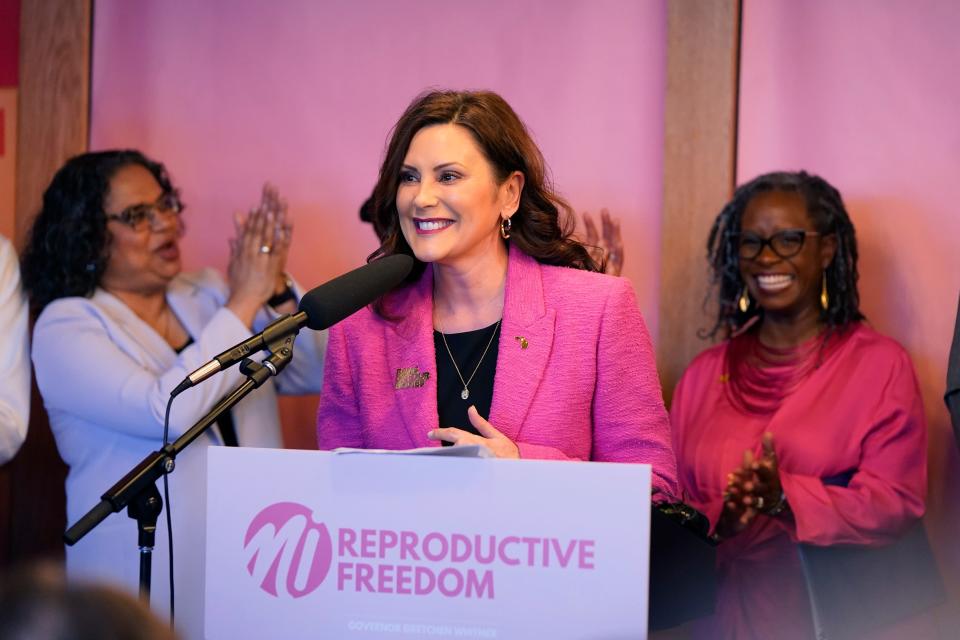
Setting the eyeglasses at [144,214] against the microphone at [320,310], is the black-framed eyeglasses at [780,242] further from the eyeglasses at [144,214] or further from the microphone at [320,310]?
the eyeglasses at [144,214]

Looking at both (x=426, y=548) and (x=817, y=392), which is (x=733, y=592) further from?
(x=426, y=548)

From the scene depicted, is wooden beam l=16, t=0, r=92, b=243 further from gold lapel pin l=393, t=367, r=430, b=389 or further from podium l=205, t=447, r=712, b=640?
→ podium l=205, t=447, r=712, b=640

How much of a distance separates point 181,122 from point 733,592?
8.58 ft

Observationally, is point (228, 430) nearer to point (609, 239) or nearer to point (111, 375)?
point (111, 375)

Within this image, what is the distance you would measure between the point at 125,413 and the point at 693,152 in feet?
6.37

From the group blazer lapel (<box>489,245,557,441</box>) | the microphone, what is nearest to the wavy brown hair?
blazer lapel (<box>489,245,557,441</box>)

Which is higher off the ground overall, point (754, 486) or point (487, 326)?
point (487, 326)

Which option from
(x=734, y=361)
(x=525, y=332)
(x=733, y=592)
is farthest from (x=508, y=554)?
(x=734, y=361)

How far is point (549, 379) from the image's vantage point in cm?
250

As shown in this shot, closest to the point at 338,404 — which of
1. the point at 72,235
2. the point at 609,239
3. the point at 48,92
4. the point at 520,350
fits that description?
the point at 520,350

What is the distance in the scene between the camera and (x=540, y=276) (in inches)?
104

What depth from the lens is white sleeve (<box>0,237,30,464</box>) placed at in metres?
3.35

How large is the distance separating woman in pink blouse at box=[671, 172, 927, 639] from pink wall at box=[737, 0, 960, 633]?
0.24 metres

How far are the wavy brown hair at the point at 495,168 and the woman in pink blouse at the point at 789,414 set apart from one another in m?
0.91
